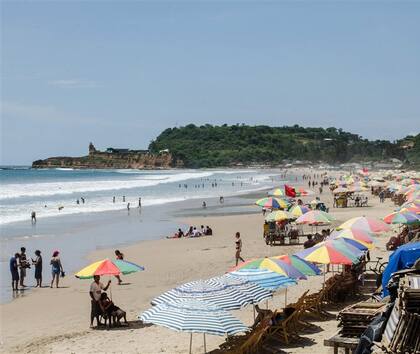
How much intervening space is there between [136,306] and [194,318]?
6.37m

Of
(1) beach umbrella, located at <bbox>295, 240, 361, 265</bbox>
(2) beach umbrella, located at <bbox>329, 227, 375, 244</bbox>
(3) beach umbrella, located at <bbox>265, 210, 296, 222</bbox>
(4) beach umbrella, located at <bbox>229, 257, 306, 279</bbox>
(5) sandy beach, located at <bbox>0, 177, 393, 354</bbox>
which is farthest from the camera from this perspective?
(3) beach umbrella, located at <bbox>265, 210, 296, 222</bbox>

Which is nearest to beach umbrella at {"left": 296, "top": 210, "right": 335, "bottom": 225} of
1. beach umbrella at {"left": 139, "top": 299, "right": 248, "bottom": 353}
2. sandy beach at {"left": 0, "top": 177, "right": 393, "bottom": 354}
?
sandy beach at {"left": 0, "top": 177, "right": 393, "bottom": 354}

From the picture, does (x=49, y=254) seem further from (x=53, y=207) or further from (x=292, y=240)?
(x=53, y=207)

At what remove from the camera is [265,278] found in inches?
412

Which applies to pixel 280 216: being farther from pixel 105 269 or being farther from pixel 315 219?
pixel 105 269

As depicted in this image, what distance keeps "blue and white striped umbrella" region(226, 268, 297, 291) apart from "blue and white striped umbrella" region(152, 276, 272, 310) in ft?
1.21

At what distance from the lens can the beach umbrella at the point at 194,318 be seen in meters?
8.00

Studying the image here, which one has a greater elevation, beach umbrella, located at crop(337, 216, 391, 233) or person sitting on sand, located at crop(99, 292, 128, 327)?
beach umbrella, located at crop(337, 216, 391, 233)

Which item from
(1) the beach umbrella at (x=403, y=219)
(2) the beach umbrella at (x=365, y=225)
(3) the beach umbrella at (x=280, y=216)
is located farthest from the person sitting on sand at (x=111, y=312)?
(3) the beach umbrella at (x=280, y=216)

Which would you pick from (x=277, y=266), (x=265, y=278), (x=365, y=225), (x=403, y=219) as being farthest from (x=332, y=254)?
(x=403, y=219)

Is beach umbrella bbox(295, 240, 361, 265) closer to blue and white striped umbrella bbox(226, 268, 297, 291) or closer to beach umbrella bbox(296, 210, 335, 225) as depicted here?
blue and white striped umbrella bbox(226, 268, 297, 291)

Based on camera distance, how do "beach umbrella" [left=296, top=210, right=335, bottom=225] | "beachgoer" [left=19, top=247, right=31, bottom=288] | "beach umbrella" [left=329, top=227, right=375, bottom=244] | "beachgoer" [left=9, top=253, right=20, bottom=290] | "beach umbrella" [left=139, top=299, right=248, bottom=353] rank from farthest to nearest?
"beach umbrella" [left=296, top=210, right=335, bottom=225], "beachgoer" [left=19, top=247, right=31, bottom=288], "beachgoer" [left=9, top=253, right=20, bottom=290], "beach umbrella" [left=329, top=227, right=375, bottom=244], "beach umbrella" [left=139, top=299, right=248, bottom=353]

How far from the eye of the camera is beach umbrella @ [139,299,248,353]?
7996 mm

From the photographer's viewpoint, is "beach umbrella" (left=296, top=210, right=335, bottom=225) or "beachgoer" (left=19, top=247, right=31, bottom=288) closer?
"beachgoer" (left=19, top=247, right=31, bottom=288)
